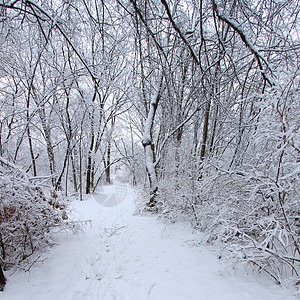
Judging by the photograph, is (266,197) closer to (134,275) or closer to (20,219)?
(134,275)

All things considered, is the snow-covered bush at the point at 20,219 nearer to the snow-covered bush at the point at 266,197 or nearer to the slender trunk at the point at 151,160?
the snow-covered bush at the point at 266,197

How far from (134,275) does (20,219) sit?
1925mm

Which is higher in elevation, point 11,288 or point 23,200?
point 23,200

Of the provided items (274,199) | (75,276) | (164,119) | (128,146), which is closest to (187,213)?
(274,199)

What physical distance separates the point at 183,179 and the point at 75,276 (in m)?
3.05

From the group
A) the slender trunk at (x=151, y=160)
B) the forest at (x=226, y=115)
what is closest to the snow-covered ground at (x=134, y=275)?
the forest at (x=226, y=115)

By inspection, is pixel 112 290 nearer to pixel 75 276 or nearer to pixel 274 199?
pixel 75 276

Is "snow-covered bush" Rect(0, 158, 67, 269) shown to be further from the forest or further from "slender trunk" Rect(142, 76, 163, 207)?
"slender trunk" Rect(142, 76, 163, 207)

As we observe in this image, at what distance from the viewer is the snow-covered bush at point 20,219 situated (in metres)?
2.63

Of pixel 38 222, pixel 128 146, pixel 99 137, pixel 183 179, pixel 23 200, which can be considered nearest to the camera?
pixel 23 200

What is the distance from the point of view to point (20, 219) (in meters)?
2.81

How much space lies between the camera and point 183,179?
4805 millimetres

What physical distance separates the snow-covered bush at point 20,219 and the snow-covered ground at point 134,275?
305 mm

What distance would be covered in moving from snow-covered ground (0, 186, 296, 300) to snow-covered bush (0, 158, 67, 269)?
305 mm
